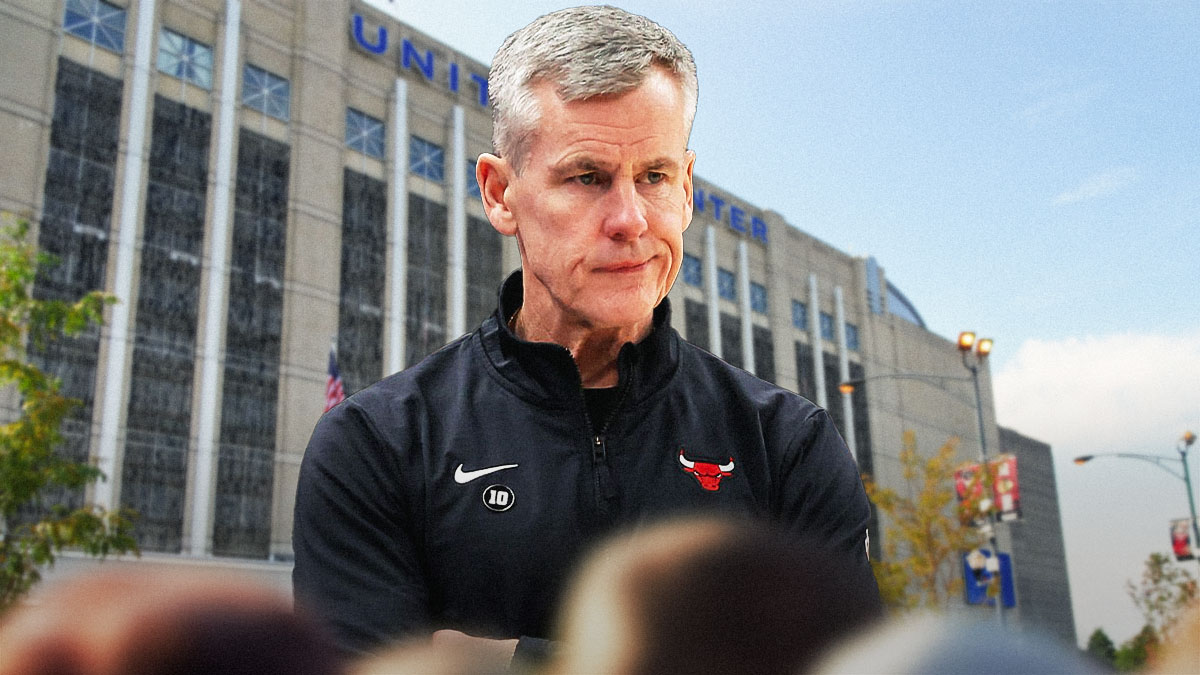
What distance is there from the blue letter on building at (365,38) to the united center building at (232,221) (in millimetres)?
81

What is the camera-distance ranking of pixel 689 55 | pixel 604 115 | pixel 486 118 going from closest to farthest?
1. pixel 604 115
2. pixel 689 55
3. pixel 486 118

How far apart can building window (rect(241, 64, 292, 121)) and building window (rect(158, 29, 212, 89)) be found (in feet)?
3.34

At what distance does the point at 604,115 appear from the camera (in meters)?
1.16

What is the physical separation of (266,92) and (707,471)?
28.9 m

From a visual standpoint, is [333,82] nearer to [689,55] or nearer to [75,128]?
[75,128]

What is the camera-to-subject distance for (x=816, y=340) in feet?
148

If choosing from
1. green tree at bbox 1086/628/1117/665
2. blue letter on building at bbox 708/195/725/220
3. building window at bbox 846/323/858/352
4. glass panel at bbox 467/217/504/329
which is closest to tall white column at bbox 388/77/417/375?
glass panel at bbox 467/217/504/329

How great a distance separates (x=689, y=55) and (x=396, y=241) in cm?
2910

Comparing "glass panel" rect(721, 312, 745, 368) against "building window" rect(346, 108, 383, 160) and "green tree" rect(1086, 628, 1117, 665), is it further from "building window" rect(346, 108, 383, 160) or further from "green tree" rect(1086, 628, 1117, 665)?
"green tree" rect(1086, 628, 1117, 665)

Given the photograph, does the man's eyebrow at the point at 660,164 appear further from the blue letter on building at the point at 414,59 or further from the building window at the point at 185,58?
the blue letter on building at the point at 414,59

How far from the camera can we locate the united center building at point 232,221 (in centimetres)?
2325

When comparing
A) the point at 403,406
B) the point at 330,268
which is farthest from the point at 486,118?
the point at 403,406

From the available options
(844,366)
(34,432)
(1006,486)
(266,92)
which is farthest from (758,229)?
(34,432)

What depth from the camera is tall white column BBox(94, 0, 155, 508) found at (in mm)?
22656
